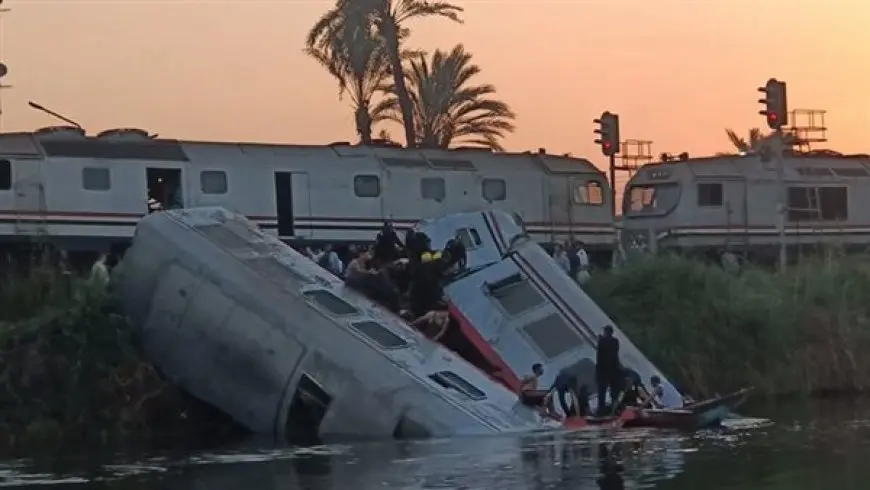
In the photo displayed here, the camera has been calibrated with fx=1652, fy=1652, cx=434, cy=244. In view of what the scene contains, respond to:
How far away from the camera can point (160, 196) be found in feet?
136

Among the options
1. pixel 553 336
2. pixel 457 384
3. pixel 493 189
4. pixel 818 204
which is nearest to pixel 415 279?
pixel 553 336

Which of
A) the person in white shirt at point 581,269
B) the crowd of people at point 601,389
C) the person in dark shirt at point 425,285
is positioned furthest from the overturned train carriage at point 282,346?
the person in white shirt at point 581,269

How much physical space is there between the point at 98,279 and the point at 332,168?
14.4 metres

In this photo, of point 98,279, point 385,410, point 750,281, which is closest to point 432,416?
point 385,410

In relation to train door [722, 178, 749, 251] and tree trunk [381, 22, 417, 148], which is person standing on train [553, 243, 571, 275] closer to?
tree trunk [381, 22, 417, 148]

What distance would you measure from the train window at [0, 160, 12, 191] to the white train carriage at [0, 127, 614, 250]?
0.02 m

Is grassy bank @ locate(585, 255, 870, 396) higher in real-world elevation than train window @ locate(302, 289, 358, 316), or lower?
lower

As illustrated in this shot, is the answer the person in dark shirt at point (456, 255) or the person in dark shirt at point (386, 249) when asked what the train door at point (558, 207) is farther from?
the person in dark shirt at point (456, 255)

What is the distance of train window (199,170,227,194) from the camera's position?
4128 centimetres

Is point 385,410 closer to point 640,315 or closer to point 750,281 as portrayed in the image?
point 640,315

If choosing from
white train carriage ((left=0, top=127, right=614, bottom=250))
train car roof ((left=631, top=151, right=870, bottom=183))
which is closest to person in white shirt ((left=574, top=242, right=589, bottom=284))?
white train carriage ((left=0, top=127, right=614, bottom=250))

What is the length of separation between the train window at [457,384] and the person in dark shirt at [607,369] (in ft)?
7.59

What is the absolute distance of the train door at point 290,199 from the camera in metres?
42.3

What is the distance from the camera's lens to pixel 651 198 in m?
52.3
